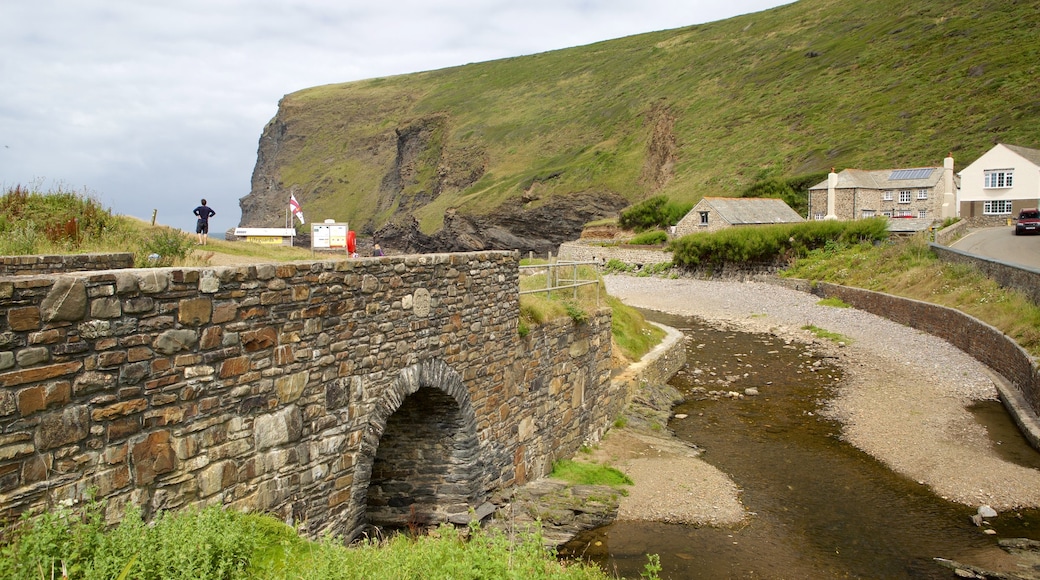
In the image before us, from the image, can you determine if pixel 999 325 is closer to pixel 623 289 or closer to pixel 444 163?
pixel 623 289

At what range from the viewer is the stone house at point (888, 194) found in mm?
56531

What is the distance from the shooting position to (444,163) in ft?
360

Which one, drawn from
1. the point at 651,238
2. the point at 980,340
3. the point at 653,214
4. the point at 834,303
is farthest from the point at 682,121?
the point at 980,340

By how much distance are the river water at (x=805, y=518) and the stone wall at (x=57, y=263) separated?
7.90m

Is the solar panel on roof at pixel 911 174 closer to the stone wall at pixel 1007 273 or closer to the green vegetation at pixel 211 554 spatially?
the stone wall at pixel 1007 273

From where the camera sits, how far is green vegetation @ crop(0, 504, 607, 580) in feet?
14.6

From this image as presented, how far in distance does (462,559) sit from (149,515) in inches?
103

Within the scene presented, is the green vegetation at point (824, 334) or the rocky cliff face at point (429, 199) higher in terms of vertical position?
the rocky cliff face at point (429, 199)

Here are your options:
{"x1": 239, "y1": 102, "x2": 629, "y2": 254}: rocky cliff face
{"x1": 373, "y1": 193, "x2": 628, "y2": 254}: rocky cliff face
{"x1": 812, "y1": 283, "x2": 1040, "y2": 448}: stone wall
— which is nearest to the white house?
{"x1": 812, "y1": 283, "x2": 1040, "y2": 448}: stone wall

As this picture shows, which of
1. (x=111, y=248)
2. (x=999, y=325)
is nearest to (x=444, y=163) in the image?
(x=999, y=325)

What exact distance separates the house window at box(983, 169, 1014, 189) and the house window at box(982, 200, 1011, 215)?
2.14m

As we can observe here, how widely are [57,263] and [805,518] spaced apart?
42.2ft

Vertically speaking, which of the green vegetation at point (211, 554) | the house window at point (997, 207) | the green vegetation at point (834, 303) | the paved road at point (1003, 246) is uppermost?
the house window at point (997, 207)

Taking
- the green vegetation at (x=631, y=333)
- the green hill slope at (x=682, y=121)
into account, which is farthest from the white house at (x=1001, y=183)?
the green vegetation at (x=631, y=333)
